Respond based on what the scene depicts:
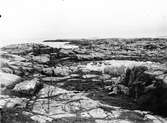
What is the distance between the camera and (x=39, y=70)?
72.9 feet

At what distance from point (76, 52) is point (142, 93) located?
16335mm

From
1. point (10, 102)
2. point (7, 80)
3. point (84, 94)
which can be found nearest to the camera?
point (10, 102)

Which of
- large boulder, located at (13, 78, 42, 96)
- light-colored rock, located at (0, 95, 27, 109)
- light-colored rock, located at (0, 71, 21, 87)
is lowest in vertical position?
light-colored rock, located at (0, 95, 27, 109)

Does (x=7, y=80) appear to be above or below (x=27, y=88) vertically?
above

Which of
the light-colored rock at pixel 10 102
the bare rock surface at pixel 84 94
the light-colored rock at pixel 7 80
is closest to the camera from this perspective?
the bare rock surface at pixel 84 94

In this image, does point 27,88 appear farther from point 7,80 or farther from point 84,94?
point 84,94

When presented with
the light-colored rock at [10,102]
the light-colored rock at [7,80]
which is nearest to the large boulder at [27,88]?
the light-colored rock at [7,80]

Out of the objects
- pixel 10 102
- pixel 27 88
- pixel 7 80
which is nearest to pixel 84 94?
pixel 27 88

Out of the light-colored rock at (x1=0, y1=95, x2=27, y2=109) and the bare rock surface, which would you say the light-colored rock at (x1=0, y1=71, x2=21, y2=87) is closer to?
the bare rock surface

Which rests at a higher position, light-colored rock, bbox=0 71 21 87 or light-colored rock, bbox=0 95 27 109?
light-colored rock, bbox=0 71 21 87

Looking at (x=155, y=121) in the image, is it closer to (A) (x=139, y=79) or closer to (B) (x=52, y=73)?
(A) (x=139, y=79)

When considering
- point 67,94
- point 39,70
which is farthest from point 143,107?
point 39,70

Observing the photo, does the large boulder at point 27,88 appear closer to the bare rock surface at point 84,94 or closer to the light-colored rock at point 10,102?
the bare rock surface at point 84,94

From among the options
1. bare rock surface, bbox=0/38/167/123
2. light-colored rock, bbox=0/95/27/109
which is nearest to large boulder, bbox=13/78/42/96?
bare rock surface, bbox=0/38/167/123
